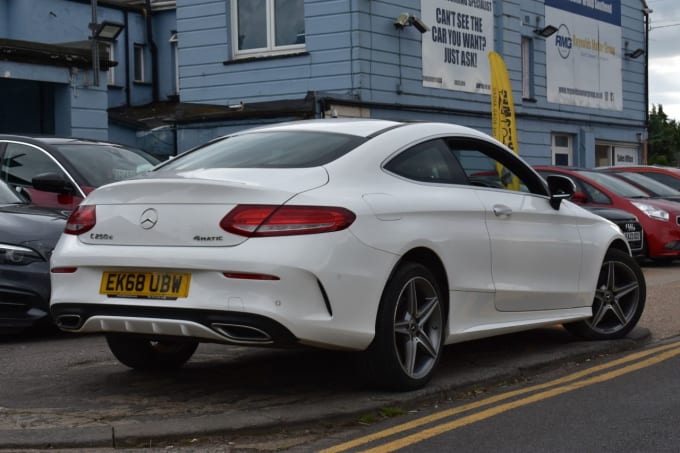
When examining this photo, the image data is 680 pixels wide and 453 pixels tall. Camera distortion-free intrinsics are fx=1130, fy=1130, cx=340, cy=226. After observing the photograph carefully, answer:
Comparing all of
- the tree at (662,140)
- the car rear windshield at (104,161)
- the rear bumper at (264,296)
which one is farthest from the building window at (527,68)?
the tree at (662,140)

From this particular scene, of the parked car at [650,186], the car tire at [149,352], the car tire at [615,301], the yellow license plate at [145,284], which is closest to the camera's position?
the yellow license plate at [145,284]

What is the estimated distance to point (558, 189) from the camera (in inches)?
312

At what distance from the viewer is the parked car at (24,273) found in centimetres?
841

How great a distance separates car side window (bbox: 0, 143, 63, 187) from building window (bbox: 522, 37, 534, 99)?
52.9ft

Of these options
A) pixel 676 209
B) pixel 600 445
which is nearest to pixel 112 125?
pixel 676 209

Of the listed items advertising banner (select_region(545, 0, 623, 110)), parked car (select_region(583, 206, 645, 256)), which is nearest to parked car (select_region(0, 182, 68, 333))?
parked car (select_region(583, 206, 645, 256))

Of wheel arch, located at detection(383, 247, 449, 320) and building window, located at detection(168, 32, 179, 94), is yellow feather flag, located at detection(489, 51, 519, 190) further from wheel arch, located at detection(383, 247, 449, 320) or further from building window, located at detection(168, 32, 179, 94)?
building window, located at detection(168, 32, 179, 94)

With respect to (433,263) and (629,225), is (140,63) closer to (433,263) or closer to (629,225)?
(629,225)

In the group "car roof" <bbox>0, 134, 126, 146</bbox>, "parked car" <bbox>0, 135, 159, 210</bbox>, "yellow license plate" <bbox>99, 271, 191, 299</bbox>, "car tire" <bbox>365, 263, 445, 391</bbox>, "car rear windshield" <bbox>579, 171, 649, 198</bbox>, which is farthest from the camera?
"car rear windshield" <bbox>579, 171, 649, 198</bbox>

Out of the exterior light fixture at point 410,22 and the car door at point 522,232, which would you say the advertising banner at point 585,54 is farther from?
the car door at point 522,232

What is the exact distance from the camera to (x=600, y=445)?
5172 millimetres

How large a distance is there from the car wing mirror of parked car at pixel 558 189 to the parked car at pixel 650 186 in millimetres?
9922

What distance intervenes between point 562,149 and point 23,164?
18248 millimetres

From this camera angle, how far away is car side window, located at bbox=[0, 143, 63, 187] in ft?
35.8
